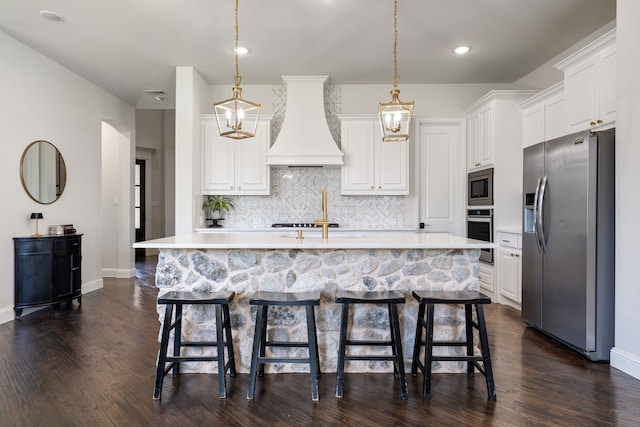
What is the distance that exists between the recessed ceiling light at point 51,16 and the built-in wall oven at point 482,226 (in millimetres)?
4994

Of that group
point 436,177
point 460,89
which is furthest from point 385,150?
point 460,89

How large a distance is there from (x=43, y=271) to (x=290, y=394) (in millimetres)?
3383

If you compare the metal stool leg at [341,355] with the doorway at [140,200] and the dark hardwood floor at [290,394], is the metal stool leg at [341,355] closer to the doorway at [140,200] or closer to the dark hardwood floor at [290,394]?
the dark hardwood floor at [290,394]

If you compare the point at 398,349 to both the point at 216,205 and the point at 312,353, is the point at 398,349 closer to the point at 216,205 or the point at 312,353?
the point at 312,353

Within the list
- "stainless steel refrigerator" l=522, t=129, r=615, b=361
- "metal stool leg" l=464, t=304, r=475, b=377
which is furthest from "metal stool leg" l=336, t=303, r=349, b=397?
"stainless steel refrigerator" l=522, t=129, r=615, b=361

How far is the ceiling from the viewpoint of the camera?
3.29 metres

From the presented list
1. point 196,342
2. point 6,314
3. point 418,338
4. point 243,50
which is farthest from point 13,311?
point 418,338

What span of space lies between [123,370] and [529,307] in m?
3.51

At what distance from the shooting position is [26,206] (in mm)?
4113

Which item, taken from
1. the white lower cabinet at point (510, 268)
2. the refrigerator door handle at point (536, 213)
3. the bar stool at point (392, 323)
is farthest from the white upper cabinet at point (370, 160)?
the bar stool at point (392, 323)

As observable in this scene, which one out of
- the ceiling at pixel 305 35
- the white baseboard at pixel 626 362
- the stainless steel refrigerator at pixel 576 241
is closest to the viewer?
the white baseboard at pixel 626 362

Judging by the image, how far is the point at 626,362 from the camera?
2580 millimetres

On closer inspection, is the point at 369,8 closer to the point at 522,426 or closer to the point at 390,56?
the point at 390,56

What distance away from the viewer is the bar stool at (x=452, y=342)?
7.34 ft
